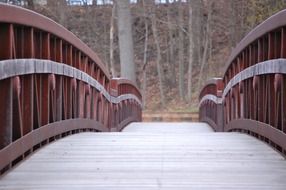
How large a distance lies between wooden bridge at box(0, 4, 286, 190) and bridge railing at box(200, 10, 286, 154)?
1 cm

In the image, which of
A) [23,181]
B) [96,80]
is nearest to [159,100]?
[96,80]

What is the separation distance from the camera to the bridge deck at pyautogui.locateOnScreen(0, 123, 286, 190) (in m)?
4.83

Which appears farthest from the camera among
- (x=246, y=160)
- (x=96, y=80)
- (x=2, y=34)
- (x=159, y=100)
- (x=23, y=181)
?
(x=159, y=100)

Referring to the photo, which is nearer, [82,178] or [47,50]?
[82,178]

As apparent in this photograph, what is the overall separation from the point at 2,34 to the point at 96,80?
20.4ft

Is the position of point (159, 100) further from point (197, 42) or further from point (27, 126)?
point (27, 126)

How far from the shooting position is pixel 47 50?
692cm

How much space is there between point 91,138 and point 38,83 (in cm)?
153

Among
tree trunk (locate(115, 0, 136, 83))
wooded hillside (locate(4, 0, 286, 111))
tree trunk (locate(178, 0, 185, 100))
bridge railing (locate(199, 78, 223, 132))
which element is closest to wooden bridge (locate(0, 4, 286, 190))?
bridge railing (locate(199, 78, 223, 132))

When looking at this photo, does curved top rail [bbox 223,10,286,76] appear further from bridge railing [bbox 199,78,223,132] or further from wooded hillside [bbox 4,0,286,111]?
wooded hillside [bbox 4,0,286,111]

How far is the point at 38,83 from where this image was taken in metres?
6.68

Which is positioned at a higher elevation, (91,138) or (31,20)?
(31,20)

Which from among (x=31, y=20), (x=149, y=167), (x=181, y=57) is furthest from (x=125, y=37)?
(x=149, y=167)

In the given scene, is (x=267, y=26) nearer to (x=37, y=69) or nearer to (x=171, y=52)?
(x=37, y=69)
